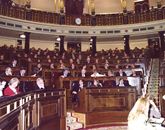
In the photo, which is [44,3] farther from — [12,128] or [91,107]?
[12,128]

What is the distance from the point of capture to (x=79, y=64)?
40.7 feet

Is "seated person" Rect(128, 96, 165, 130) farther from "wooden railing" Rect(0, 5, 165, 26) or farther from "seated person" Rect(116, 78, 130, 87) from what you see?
"wooden railing" Rect(0, 5, 165, 26)

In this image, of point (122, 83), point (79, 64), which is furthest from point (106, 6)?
point (122, 83)

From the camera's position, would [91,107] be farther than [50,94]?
Yes

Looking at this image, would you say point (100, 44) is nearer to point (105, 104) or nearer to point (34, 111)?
point (105, 104)

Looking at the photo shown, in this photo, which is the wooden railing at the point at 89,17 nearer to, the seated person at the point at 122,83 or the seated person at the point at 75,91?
the seated person at the point at 75,91

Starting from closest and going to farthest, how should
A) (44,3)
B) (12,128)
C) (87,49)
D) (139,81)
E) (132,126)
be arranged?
(12,128), (132,126), (139,81), (44,3), (87,49)

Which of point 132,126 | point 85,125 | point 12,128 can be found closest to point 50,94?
point 85,125

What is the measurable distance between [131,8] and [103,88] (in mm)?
12390

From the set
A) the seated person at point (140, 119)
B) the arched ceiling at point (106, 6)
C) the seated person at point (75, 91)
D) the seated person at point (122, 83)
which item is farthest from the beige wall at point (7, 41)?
the seated person at point (140, 119)

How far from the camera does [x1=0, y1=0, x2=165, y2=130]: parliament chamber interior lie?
5496mm

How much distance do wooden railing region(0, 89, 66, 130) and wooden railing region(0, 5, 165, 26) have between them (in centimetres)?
1001

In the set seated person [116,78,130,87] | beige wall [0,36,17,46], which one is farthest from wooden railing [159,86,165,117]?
beige wall [0,36,17,46]

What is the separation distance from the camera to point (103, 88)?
8188mm
